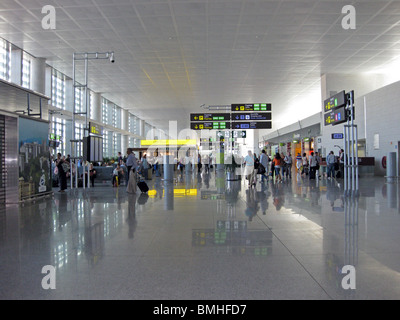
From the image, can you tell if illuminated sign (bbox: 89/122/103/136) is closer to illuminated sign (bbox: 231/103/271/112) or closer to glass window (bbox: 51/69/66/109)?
illuminated sign (bbox: 231/103/271/112)

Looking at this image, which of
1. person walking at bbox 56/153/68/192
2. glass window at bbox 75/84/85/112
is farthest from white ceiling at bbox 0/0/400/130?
person walking at bbox 56/153/68/192

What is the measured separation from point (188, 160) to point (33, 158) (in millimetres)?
21323

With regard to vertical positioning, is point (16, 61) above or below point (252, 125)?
above

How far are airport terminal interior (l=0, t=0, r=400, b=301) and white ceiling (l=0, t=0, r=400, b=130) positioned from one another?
4.0 inches

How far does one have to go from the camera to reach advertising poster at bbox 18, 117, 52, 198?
416 inches

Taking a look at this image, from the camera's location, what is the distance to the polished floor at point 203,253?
333 centimetres

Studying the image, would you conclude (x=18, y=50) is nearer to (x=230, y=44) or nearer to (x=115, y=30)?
(x=115, y=30)

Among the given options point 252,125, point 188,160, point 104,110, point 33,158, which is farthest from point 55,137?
point 33,158

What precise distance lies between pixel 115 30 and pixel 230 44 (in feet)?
18.8

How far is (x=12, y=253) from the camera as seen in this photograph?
4734 millimetres

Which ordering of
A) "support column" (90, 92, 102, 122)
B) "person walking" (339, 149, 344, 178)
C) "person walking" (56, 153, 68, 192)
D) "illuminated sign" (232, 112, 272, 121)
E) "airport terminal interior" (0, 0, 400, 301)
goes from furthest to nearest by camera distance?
"support column" (90, 92, 102, 122) → "illuminated sign" (232, 112, 272, 121) → "person walking" (339, 149, 344, 178) → "person walking" (56, 153, 68, 192) → "airport terminal interior" (0, 0, 400, 301)

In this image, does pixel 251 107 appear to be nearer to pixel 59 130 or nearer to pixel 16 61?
pixel 16 61

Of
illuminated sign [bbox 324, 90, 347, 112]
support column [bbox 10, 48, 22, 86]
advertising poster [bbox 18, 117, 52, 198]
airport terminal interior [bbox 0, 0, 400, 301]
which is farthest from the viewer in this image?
support column [bbox 10, 48, 22, 86]

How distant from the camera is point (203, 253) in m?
4.58
